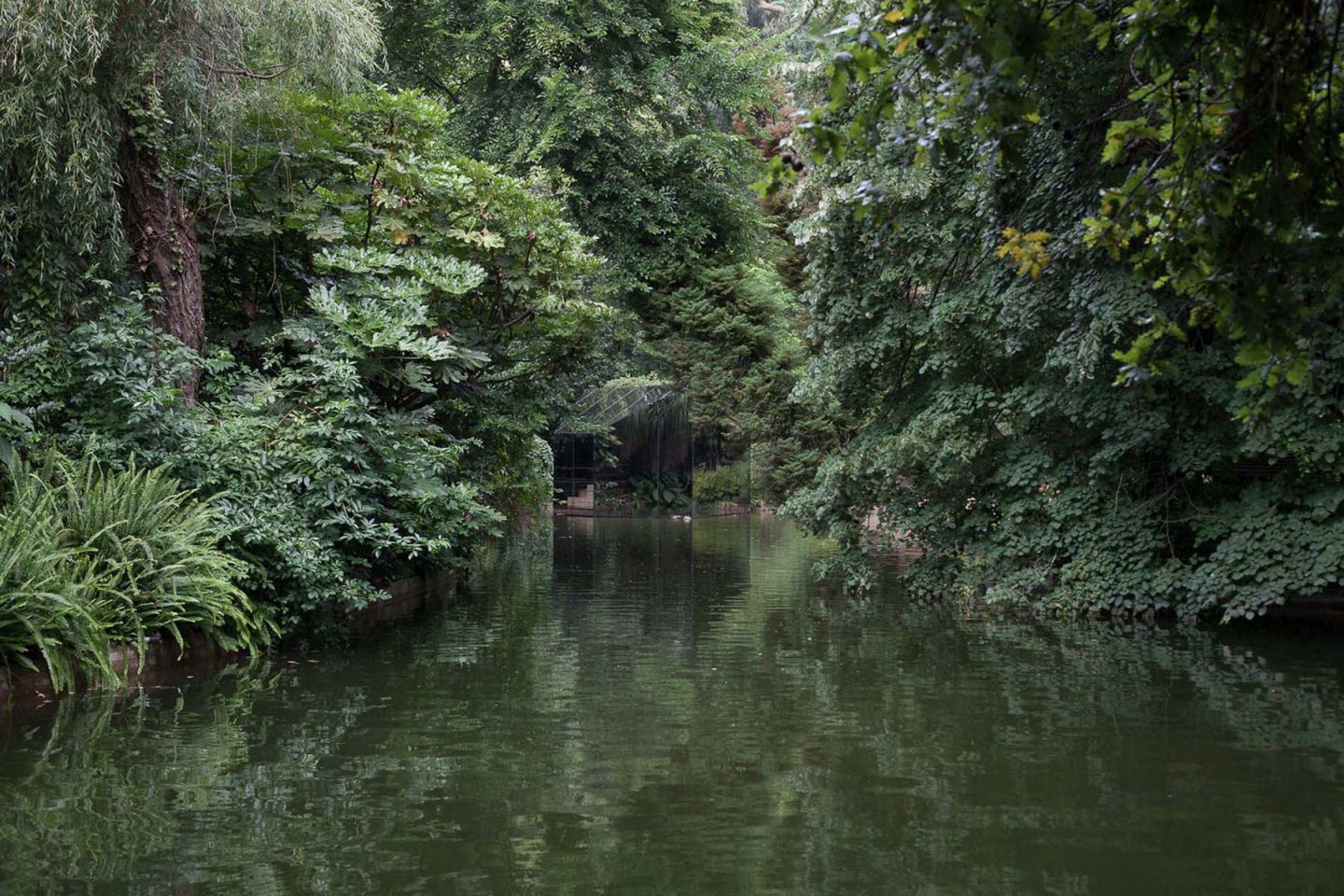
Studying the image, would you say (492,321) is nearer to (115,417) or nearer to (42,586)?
(115,417)

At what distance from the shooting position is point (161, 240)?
1060 cm

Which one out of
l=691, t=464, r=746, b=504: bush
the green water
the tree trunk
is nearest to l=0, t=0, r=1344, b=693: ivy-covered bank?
the tree trunk

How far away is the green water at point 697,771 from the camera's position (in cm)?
466

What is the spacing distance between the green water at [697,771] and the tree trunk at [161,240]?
3.20 metres

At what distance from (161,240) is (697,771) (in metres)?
7.15

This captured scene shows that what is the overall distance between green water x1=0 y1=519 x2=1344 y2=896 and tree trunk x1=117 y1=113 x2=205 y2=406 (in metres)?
3.20

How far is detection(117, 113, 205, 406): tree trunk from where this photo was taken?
1045cm

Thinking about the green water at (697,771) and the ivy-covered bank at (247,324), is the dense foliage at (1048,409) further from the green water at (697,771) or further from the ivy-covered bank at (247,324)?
the ivy-covered bank at (247,324)

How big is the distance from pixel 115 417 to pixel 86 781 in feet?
13.7

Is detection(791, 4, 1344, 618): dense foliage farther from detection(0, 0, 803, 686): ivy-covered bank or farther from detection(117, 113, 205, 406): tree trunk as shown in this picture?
detection(117, 113, 205, 406): tree trunk

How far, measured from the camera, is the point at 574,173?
2067 centimetres

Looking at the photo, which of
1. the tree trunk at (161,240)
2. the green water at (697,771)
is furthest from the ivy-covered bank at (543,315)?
the green water at (697,771)

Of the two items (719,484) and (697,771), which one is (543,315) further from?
(719,484)

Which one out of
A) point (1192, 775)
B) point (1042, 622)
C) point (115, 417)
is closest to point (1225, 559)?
point (1042, 622)
